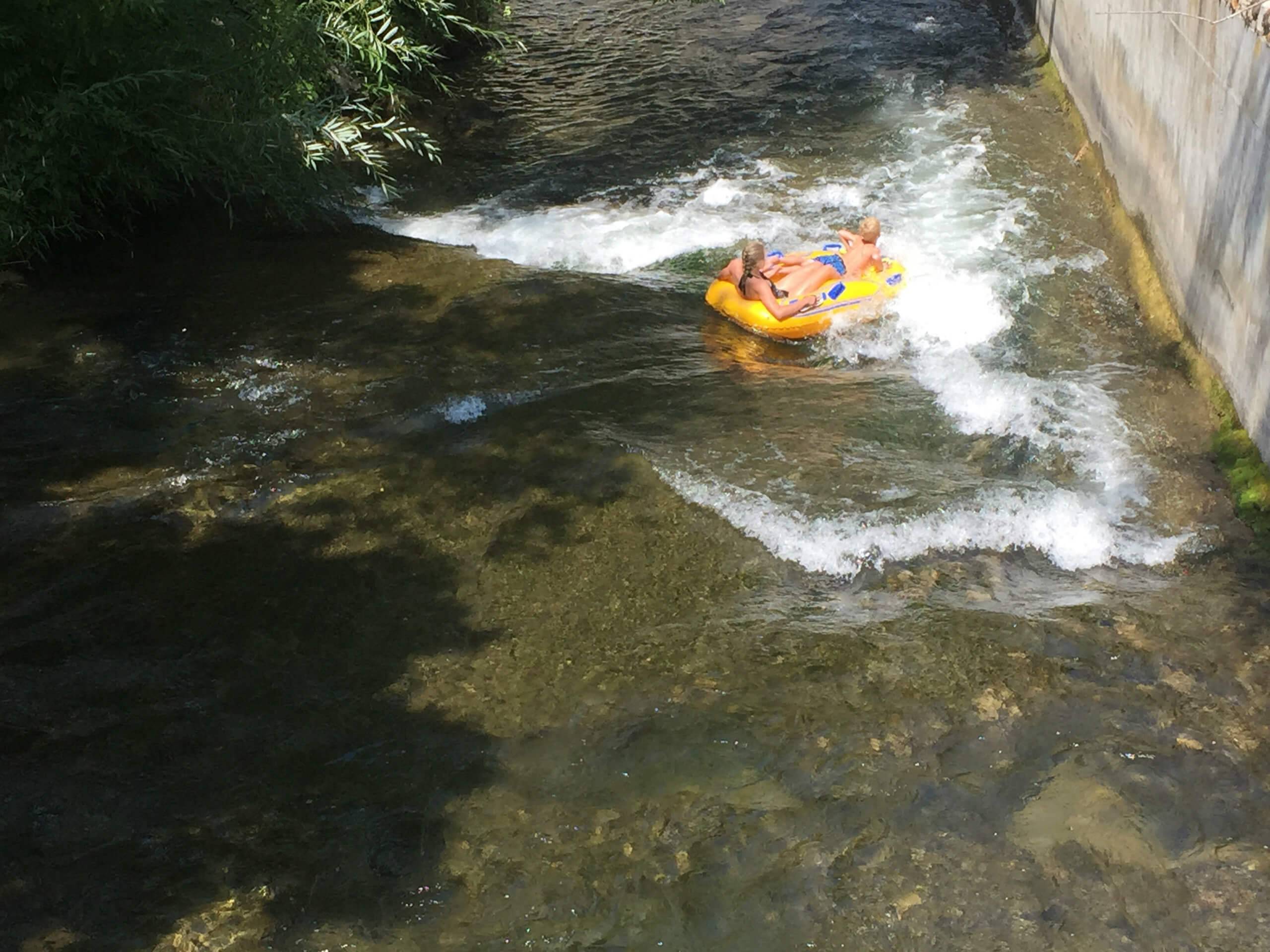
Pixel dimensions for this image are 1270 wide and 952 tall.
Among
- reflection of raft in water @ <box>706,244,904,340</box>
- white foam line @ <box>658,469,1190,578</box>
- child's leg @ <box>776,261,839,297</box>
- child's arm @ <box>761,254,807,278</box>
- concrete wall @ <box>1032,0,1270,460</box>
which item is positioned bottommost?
white foam line @ <box>658,469,1190,578</box>

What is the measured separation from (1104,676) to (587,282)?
477 centimetres

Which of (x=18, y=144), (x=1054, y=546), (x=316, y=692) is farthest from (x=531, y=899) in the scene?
(x=18, y=144)

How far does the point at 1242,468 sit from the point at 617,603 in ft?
10.1

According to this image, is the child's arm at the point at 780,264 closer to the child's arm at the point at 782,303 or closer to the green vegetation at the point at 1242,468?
the child's arm at the point at 782,303

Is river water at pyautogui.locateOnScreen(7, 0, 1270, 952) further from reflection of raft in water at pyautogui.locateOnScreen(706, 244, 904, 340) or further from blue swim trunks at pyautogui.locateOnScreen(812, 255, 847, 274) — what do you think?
blue swim trunks at pyautogui.locateOnScreen(812, 255, 847, 274)

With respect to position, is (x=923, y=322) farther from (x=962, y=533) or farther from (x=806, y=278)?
(x=962, y=533)

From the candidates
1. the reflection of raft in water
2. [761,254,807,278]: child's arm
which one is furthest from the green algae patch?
[761,254,807,278]: child's arm

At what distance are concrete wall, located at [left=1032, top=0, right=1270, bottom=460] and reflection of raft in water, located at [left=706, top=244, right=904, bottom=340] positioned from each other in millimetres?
1680

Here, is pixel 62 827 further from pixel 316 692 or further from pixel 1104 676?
pixel 1104 676

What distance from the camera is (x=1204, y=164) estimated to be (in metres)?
6.66

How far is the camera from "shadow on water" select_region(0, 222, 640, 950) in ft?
13.0

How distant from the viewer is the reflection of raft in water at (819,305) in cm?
766

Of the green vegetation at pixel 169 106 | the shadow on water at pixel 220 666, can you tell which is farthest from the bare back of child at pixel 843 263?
the green vegetation at pixel 169 106

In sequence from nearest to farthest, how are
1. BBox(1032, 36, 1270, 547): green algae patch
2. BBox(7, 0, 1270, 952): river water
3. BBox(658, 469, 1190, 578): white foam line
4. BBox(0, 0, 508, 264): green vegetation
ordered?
BBox(7, 0, 1270, 952): river water < BBox(658, 469, 1190, 578): white foam line < BBox(1032, 36, 1270, 547): green algae patch < BBox(0, 0, 508, 264): green vegetation
